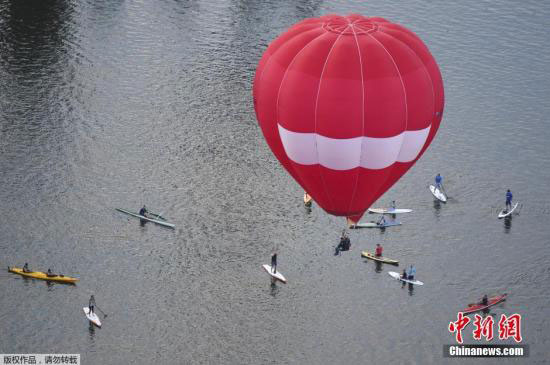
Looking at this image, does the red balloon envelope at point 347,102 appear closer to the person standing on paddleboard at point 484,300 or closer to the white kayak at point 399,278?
the person standing on paddleboard at point 484,300

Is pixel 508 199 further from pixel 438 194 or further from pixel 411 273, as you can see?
pixel 411 273

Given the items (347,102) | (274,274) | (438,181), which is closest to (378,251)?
(274,274)

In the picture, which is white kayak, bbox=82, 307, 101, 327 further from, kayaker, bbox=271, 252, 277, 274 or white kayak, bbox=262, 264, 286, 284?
kayaker, bbox=271, 252, 277, 274

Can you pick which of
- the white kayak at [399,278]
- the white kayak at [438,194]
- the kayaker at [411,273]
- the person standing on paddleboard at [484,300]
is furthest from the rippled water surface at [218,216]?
the person standing on paddleboard at [484,300]

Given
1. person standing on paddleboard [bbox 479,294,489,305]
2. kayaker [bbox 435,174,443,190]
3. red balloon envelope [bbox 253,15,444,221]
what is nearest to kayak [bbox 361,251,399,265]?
person standing on paddleboard [bbox 479,294,489,305]

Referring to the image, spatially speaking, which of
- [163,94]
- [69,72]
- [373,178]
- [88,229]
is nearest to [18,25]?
[69,72]

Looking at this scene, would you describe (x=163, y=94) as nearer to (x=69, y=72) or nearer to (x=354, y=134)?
(x=69, y=72)
